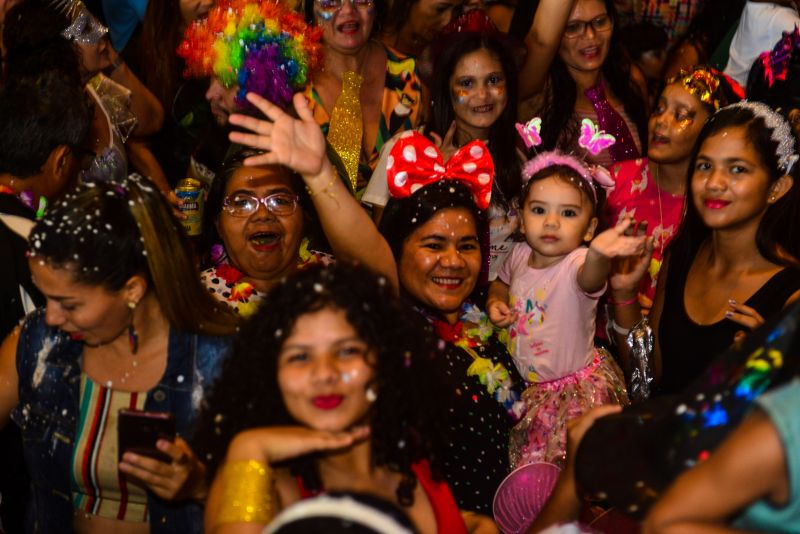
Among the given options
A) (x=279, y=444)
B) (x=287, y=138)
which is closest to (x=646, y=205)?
(x=287, y=138)

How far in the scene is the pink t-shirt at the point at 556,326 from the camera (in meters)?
3.21

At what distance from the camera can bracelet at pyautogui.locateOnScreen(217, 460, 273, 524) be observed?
76.7 inches

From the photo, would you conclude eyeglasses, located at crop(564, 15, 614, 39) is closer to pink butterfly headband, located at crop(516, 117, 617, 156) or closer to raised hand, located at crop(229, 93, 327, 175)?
pink butterfly headband, located at crop(516, 117, 617, 156)

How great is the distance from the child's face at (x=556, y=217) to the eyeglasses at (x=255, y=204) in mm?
810

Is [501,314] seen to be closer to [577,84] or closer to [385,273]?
[385,273]

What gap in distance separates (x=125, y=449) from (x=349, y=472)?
52 cm

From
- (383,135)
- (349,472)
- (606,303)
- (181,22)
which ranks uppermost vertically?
(181,22)

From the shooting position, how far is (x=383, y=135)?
4215 millimetres

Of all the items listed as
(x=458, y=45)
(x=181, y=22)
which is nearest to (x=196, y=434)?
(x=458, y=45)

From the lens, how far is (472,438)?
2.95 m

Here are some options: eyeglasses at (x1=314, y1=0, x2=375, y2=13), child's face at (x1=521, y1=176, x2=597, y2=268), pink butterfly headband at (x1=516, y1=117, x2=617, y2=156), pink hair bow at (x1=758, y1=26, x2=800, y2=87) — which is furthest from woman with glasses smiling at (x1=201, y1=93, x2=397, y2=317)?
pink hair bow at (x1=758, y1=26, x2=800, y2=87)

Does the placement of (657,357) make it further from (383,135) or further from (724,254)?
(383,135)

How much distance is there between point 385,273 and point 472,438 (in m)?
0.56

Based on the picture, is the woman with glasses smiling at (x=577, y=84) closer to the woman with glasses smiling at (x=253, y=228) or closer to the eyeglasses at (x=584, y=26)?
the eyeglasses at (x=584, y=26)
